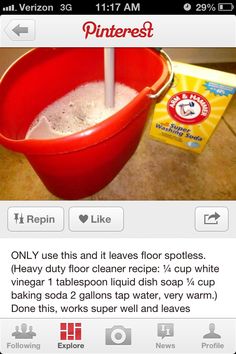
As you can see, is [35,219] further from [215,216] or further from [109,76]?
[109,76]

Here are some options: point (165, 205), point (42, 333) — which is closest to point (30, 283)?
point (42, 333)

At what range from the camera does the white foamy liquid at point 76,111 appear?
653 millimetres

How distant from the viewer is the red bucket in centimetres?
46

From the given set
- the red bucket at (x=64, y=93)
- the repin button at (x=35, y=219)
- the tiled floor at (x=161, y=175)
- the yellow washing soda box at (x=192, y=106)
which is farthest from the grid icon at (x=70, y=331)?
the yellow washing soda box at (x=192, y=106)

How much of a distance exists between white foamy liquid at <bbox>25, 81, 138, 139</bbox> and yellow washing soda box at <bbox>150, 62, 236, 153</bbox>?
10cm


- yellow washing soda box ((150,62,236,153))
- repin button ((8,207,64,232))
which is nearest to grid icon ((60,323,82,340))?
repin button ((8,207,64,232))

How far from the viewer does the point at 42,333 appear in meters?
0.36

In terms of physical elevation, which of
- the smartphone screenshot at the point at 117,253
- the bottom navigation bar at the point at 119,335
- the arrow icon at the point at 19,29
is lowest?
the bottom navigation bar at the point at 119,335

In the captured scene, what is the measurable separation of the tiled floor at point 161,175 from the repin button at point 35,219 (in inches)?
12.6

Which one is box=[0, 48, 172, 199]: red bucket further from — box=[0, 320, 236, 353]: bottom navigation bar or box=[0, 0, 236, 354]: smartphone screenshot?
box=[0, 320, 236, 353]: bottom navigation bar
